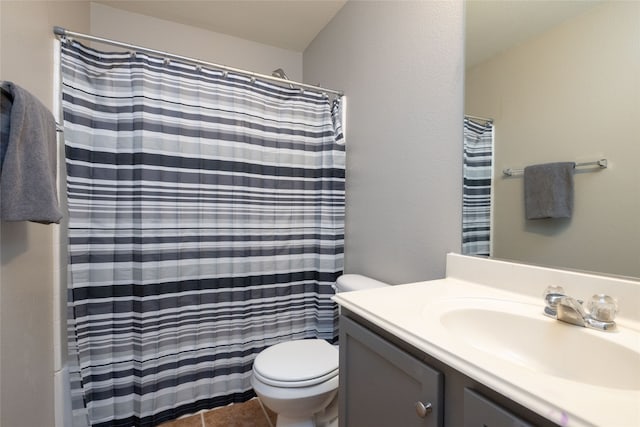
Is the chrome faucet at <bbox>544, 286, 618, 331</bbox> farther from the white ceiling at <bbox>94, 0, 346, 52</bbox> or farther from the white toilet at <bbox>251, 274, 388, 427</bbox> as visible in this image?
the white ceiling at <bbox>94, 0, 346, 52</bbox>

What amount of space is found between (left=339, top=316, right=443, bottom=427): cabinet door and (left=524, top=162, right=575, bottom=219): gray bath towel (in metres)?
0.66

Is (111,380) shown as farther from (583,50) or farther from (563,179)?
(583,50)

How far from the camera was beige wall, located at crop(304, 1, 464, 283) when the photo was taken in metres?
1.17

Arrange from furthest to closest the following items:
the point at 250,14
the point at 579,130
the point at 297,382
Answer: the point at 250,14, the point at 297,382, the point at 579,130

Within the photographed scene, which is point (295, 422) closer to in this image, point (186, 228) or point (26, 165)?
point (186, 228)

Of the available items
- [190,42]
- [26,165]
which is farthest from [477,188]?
[190,42]

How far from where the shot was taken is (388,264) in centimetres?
146

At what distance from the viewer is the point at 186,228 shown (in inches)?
58.8

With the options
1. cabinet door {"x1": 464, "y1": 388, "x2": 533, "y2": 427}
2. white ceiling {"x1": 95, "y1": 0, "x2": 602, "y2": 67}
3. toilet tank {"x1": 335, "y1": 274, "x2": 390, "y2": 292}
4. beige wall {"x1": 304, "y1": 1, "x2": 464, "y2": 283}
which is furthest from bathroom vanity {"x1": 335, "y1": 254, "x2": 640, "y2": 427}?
white ceiling {"x1": 95, "y1": 0, "x2": 602, "y2": 67}

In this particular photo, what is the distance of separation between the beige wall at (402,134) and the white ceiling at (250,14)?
210mm

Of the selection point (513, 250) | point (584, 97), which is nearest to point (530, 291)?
point (513, 250)

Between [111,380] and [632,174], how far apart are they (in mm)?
2150

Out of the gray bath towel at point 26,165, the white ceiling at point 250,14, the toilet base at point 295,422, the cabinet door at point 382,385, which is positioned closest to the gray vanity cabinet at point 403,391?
the cabinet door at point 382,385

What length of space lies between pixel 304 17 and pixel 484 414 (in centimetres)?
229
